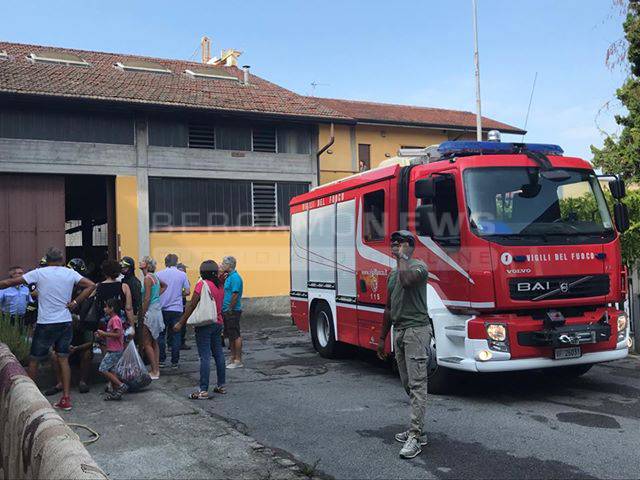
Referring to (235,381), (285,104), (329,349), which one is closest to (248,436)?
(235,381)

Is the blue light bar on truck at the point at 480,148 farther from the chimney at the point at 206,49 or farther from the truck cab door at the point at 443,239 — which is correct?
the chimney at the point at 206,49

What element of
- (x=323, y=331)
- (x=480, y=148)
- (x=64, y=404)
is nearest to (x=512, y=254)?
(x=480, y=148)

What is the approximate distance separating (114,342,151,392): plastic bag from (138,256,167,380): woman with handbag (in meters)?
1.00

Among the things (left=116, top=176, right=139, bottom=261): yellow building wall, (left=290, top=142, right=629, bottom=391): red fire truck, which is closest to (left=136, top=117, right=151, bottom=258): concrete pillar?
(left=116, top=176, right=139, bottom=261): yellow building wall

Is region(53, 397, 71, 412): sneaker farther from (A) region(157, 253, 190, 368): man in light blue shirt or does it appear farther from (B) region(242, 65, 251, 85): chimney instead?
(B) region(242, 65, 251, 85): chimney

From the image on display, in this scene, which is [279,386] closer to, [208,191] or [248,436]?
[248,436]

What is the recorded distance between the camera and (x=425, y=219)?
734 centimetres

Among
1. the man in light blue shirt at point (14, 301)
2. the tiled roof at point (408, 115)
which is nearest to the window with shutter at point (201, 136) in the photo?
the tiled roof at point (408, 115)

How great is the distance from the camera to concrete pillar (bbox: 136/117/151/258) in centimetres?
1731

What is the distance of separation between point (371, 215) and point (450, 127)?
1575 cm

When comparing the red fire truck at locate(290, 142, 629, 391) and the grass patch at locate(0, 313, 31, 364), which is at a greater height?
the red fire truck at locate(290, 142, 629, 391)

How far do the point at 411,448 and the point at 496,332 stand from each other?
2.15 m

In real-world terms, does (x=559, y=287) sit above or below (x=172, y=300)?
above

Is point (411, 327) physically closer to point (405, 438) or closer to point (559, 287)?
point (405, 438)
